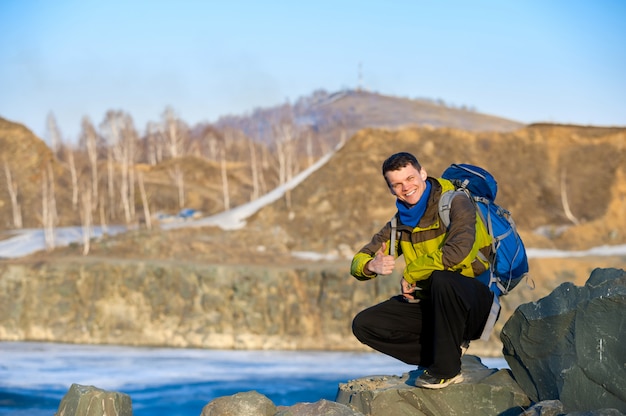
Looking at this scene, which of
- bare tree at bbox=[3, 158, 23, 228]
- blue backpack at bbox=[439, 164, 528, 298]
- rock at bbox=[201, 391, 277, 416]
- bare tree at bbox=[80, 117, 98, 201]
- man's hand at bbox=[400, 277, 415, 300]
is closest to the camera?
blue backpack at bbox=[439, 164, 528, 298]

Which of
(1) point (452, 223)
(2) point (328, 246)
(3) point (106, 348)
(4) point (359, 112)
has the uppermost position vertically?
(4) point (359, 112)

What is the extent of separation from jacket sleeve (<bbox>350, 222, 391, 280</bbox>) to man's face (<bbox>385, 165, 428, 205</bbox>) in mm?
278

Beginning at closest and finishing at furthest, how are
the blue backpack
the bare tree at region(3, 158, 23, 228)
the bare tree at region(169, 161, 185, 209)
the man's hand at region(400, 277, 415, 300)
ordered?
the blue backpack → the man's hand at region(400, 277, 415, 300) → the bare tree at region(3, 158, 23, 228) → the bare tree at region(169, 161, 185, 209)

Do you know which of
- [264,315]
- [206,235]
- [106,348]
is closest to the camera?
[106,348]

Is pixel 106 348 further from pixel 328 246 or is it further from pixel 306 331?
pixel 328 246

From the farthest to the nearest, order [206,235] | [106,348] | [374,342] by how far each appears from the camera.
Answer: [206,235]
[106,348]
[374,342]

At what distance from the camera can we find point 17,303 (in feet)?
92.5

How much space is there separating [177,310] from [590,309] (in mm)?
23188

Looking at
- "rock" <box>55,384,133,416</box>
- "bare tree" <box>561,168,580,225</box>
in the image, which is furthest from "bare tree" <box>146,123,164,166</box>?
"rock" <box>55,384,133,416</box>

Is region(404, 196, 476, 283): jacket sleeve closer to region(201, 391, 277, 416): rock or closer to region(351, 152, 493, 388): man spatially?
region(351, 152, 493, 388): man

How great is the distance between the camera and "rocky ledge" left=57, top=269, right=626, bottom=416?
17.6ft

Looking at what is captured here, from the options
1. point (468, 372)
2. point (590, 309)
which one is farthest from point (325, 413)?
point (590, 309)

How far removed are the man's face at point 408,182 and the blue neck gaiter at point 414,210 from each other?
31mm

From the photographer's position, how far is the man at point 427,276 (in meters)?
5.16
